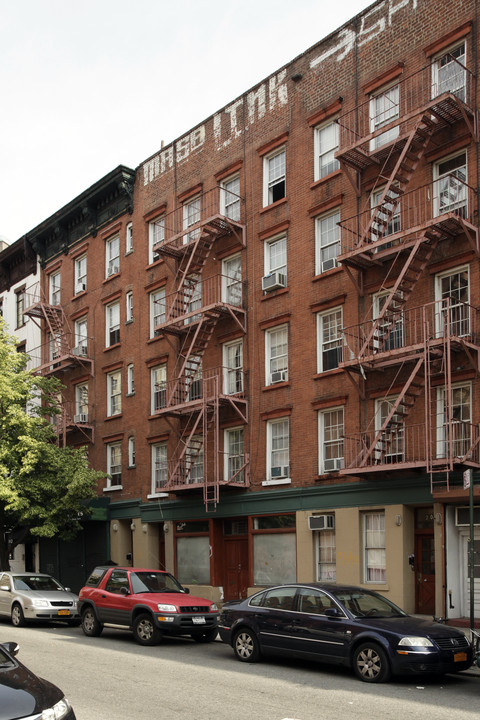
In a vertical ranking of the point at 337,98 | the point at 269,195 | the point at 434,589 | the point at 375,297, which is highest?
the point at 337,98

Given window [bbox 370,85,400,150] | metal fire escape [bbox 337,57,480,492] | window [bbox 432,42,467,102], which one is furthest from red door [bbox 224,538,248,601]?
window [bbox 432,42,467,102]

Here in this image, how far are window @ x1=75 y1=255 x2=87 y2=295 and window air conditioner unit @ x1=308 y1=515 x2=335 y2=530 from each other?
17.2 m

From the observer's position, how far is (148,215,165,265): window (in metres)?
31.0

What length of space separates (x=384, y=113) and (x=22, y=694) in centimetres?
1898

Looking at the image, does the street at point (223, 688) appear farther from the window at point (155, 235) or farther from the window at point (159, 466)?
the window at point (155, 235)

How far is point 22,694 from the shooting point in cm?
733

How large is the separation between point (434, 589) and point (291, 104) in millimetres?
14875

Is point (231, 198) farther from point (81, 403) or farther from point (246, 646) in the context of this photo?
point (246, 646)

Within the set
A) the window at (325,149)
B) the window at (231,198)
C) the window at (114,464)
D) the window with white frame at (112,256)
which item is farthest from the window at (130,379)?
the window at (325,149)

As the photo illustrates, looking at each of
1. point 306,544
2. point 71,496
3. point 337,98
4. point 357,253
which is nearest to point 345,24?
point 337,98

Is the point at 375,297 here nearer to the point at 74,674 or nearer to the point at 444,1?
the point at 444,1

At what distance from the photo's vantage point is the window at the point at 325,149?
2397cm

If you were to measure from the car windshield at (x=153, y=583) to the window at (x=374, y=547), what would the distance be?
5.44m

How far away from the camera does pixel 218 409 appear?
84.3 ft
